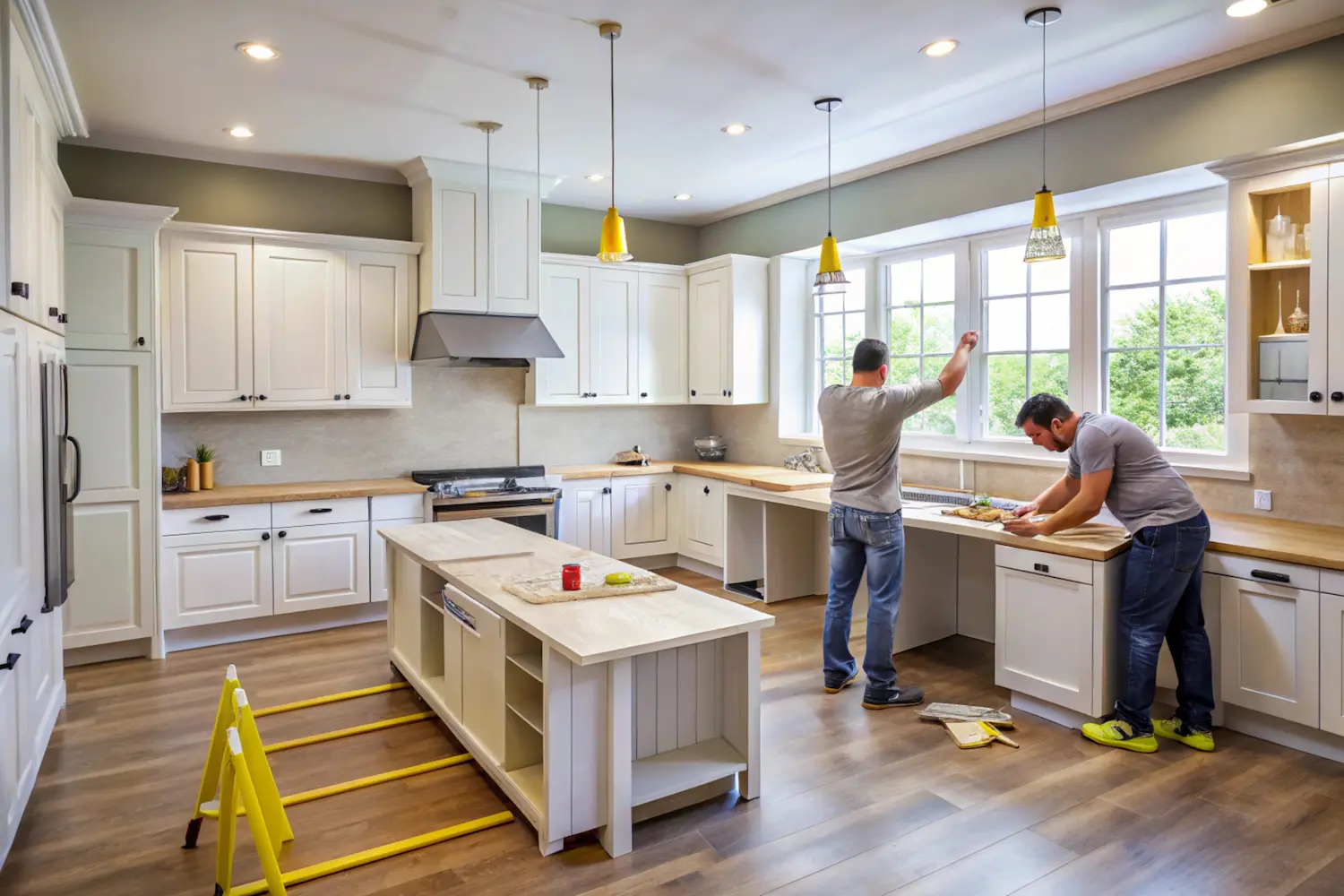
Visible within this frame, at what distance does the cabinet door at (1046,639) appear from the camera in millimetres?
3309

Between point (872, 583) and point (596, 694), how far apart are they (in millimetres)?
1678

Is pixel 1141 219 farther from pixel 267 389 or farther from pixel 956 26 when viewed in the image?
pixel 267 389

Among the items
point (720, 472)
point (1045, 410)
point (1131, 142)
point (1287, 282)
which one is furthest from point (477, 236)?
point (1287, 282)

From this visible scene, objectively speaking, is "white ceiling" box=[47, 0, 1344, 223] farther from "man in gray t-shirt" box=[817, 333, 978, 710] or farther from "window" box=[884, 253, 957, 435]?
"man in gray t-shirt" box=[817, 333, 978, 710]

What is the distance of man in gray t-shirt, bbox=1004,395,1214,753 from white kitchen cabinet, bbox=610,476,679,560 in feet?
10.9

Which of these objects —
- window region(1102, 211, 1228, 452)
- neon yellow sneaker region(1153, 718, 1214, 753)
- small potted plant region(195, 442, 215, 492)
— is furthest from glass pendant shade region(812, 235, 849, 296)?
small potted plant region(195, 442, 215, 492)

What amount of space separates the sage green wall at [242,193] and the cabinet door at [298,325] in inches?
13.7

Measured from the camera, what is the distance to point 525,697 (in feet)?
9.07

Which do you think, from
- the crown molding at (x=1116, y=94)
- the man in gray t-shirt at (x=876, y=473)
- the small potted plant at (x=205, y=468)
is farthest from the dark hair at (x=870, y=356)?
the small potted plant at (x=205, y=468)

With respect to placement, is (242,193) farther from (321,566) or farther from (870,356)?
(870,356)

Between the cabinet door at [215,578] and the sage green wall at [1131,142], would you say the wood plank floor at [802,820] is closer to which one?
the cabinet door at [215,578]

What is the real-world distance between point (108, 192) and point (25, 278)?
2.16m

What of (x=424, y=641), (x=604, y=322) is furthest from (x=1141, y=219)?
(x=424, y=641)

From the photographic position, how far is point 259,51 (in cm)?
346
